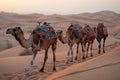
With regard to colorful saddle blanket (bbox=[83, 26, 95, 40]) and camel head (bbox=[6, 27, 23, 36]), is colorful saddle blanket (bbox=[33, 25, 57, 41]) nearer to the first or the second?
camel head (bbox=[6, 27, 23, 36])

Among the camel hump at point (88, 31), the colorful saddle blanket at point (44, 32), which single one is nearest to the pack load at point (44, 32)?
the colorful saddle blanket at point (44, 32)

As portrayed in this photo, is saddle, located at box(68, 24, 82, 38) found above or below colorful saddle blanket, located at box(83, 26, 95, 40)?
above

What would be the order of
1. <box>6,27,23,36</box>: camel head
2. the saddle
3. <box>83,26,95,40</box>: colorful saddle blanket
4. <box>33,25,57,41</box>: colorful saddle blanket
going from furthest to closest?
<box>83,26,95,40</box>: colorful saddle blanket, the saddle, <box>33,25,57,41</box>: colorful saddle blanket, <box>6,27,23,36</box>: camel head

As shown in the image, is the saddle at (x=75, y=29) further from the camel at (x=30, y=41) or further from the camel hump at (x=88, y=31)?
the camel at (x=30, y=41)

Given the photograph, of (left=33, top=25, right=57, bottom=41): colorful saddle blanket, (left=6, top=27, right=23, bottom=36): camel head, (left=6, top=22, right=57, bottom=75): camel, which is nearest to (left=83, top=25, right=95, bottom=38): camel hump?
(left=33, top=25, right=57, bottom=41): colorful saddle blanket

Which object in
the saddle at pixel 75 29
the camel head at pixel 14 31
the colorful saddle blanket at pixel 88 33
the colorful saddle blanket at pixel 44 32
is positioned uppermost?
the camel head at pixel 14 31

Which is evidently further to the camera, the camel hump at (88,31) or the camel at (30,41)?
the camel hump at (88,31)

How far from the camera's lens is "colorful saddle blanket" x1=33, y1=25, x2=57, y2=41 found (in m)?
11.9

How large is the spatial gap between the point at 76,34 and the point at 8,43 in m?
14.8

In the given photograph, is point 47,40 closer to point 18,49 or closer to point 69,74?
point 69,74

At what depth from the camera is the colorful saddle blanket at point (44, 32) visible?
467 inches

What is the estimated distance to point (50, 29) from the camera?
12547mm

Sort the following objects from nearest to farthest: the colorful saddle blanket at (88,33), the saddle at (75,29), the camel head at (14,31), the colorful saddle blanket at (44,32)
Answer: the camel head at (14,31) < the colorful saddle blanket at (44,32) < the saddle at (75,29) < the colorful saddle blanket at (88,33)

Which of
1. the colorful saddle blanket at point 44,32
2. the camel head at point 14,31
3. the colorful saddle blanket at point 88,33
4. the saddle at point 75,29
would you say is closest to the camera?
the camel head at point 14,31
